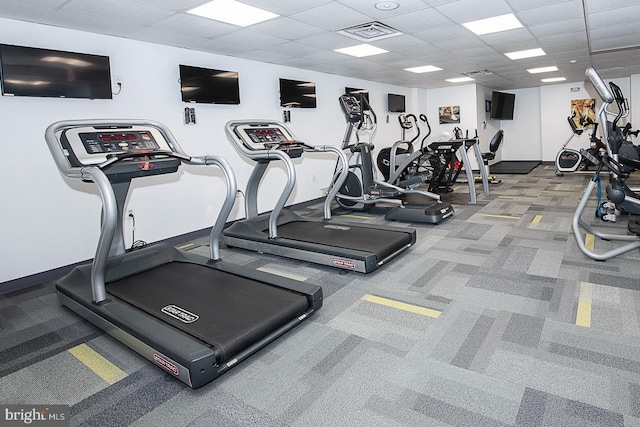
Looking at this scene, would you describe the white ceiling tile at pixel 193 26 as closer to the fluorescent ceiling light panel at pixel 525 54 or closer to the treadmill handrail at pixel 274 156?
the treadmill handrail at pixel 274 156

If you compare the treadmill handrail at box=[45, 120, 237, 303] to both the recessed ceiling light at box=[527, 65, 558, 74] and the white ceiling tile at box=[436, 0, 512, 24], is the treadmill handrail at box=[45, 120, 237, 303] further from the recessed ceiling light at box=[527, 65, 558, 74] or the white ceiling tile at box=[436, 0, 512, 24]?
the recessed ceiling light at box=[527, 65, 558, 74]

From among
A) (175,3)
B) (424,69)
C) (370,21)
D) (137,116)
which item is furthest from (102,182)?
(424,69)

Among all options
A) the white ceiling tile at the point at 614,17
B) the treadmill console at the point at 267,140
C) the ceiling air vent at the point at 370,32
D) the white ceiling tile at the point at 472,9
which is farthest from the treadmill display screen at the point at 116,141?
the white ceiling tile at the point at 614,17

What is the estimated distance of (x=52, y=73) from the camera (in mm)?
3979

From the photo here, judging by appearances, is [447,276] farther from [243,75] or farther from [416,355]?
[243,75]

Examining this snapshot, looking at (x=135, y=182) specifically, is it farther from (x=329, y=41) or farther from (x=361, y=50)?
(x=361, y=50)

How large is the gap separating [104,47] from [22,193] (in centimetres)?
184

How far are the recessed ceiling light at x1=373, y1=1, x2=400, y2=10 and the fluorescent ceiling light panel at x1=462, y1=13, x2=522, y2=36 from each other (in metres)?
1.34

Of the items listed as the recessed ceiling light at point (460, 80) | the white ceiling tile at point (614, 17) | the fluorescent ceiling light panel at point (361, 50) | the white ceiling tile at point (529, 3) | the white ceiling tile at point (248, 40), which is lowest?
the white ceiling tile at point (248, 40)

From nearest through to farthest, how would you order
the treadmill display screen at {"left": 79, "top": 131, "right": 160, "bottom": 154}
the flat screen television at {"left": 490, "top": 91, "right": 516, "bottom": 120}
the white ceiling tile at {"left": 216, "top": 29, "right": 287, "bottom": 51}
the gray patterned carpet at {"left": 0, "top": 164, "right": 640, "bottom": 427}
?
1. the gray patterned carpet at {"left": 0, "top": 164, "right": 640, "bottom": 427}
2. the treadmill display screen at {"left": 79, "top": 131, "right": 160, "bottom": 154}
3. the white ceiling tile at {"left": 216, "top": 29, "right": 287, "bottom": 51}
4. the flat screen television at {"left": 490, "top": 91, "right": 516, "bottom": 120}

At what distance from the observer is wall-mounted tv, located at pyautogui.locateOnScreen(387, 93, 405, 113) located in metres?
9.90

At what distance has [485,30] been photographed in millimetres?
5395

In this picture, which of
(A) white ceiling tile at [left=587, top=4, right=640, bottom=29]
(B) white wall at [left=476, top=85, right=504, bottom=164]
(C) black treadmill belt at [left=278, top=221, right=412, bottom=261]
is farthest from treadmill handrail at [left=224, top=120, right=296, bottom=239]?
(B) white wall at [left=476, top=85, right=504, bottom=164]

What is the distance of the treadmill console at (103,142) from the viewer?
9.73 feet
